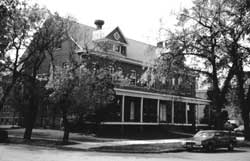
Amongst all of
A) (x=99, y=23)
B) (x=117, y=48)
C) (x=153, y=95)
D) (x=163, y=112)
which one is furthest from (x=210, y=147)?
(x=99, y=23)

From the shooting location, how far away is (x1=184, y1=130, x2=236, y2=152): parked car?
757 inches

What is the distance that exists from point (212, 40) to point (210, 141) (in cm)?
999

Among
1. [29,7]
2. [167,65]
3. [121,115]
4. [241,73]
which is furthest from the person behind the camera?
[121,115]

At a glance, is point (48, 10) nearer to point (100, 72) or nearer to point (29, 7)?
point (29, 7)

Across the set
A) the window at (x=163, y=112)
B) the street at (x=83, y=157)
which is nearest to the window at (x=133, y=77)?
the window at (x=163, y=112)

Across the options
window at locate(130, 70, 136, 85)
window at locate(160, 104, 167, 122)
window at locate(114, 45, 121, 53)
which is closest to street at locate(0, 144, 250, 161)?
window at locate(114, 45, 121, 53)

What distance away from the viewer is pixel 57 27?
990 inches

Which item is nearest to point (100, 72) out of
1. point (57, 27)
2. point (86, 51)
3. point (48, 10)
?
point (86, 51)

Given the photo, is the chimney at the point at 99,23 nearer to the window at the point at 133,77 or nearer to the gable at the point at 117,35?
the gable at the point at 117,35

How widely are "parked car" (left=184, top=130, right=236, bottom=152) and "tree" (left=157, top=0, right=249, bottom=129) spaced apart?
6217 mm

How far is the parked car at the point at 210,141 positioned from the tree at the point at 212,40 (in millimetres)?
6217

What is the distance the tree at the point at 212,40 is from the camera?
25125 millimetres

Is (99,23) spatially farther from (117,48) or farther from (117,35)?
(117,48)

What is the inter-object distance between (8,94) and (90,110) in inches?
372
